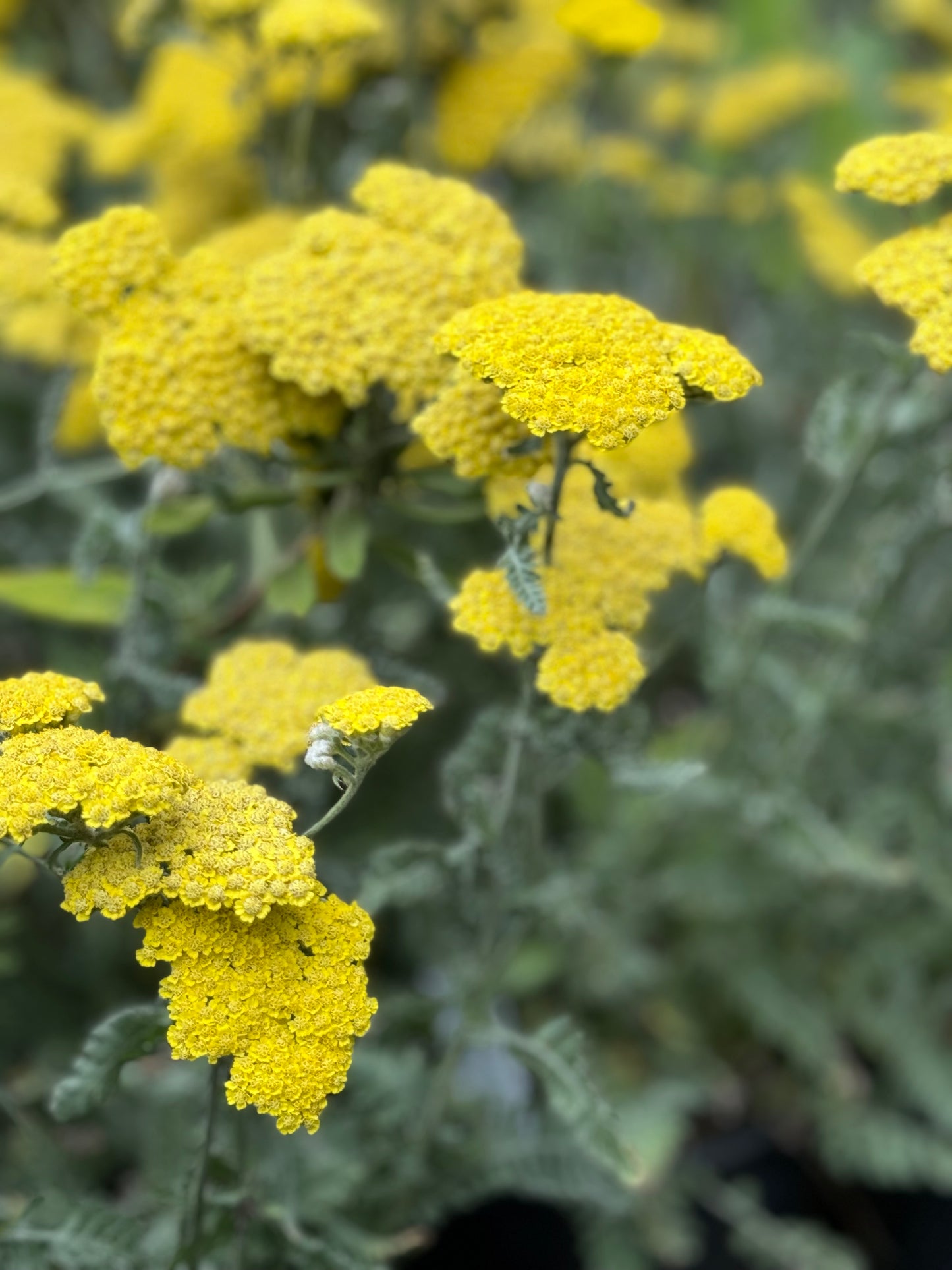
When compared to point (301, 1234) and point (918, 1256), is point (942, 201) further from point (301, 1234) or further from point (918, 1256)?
point (918, 1256)

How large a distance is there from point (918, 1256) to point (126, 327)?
4.56ft

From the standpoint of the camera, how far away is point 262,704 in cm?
81

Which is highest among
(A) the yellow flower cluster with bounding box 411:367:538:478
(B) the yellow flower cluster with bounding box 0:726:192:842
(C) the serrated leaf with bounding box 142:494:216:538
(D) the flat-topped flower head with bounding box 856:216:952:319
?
(D) the flat-topped flower head with bounding box 856:216:952:319

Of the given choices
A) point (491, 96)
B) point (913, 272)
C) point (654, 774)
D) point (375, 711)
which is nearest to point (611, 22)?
point (491, 96)

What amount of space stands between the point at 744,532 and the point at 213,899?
1.51ft

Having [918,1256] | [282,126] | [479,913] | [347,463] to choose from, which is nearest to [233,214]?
[282,126]

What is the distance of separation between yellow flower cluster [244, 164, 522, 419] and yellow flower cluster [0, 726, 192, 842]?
302 mm

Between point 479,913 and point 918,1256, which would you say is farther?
point 918,1256

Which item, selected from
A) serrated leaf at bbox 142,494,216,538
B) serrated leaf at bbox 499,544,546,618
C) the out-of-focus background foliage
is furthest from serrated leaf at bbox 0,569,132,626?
serrated leaf at bbox 499,544,546,618

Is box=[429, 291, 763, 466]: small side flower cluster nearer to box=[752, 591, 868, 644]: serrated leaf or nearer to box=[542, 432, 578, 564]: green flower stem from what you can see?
box=[542, 432, 578, 564]: green flower stem

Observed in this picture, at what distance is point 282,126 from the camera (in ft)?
4.49

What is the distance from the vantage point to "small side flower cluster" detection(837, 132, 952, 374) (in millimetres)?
769

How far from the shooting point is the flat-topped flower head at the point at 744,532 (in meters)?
0.86

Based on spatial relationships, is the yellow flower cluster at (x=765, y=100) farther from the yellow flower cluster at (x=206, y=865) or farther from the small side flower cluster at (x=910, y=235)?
the yellow flower cluster at (x=206, y=865)
